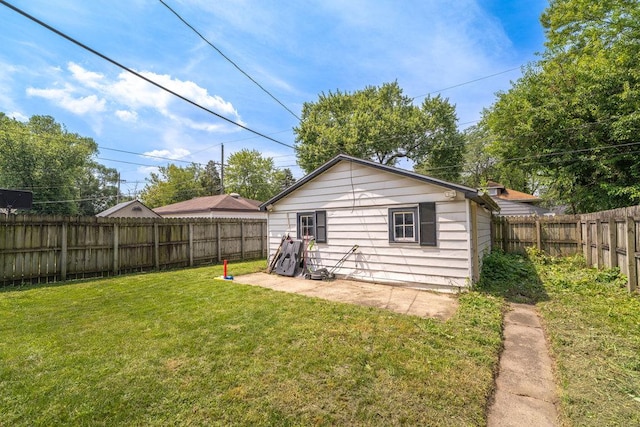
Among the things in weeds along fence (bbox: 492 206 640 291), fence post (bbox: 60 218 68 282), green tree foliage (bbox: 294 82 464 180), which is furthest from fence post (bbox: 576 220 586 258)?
fence post (bbox: 60 218 68 282)

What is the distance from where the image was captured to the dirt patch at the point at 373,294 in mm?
5012

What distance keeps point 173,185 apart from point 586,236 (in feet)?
142

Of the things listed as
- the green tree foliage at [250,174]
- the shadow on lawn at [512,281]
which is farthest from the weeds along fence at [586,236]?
the green tree foliage at [250,174]

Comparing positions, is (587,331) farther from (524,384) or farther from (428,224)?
(428,224)

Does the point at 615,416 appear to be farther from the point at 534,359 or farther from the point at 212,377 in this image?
the point at 212,377

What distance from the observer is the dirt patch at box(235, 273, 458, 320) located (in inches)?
197

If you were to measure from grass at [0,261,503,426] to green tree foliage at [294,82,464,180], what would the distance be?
19.1 metres

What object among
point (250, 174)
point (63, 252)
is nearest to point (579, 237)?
point (63, 252)

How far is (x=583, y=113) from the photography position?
476 inches

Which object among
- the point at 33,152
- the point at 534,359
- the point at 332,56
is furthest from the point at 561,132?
the point at 33,152

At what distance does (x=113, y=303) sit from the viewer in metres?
5.53

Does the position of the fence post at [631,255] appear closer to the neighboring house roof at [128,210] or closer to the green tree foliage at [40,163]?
the neighboring house roof at [128,210]

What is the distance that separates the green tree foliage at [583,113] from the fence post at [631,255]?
8.30m

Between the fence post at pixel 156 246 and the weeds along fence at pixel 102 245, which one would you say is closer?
the weeds along fence at pixel 102 245
